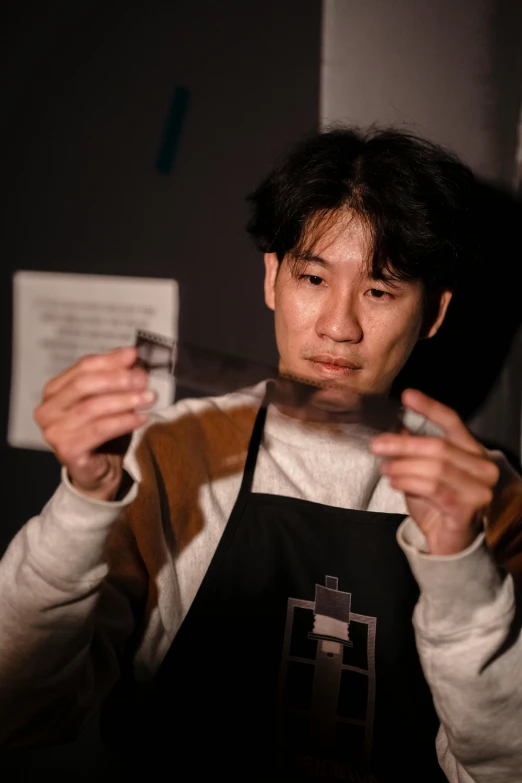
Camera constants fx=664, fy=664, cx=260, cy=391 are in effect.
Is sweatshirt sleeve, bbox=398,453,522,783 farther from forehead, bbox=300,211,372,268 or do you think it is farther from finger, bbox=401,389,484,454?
forehead, bbox=300,211,372,268

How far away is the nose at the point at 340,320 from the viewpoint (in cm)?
77

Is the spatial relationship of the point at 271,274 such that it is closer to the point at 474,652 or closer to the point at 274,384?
the point at 274,384

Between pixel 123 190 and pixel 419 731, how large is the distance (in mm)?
902

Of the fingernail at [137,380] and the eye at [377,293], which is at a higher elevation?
the eye at [377,293]

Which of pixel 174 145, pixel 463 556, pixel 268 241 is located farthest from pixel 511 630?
pixel 174 145

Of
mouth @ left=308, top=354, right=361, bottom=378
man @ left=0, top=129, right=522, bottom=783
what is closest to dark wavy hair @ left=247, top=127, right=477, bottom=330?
man @ left=0, top=129, right=522, bottom=783

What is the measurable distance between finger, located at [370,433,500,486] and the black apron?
268 millimetres

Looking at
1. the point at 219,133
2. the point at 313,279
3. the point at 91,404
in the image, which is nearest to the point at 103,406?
the point at 91,404

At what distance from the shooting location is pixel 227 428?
35.8 inches

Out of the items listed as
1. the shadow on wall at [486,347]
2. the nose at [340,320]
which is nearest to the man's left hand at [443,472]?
the nose at [340,320]

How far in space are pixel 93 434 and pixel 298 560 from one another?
35 centimetres

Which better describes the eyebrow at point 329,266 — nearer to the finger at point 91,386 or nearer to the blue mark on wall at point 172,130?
the finger at point 91,386

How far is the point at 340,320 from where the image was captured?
2.53ft

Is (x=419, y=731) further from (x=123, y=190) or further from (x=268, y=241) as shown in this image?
(x=123, y=190)
